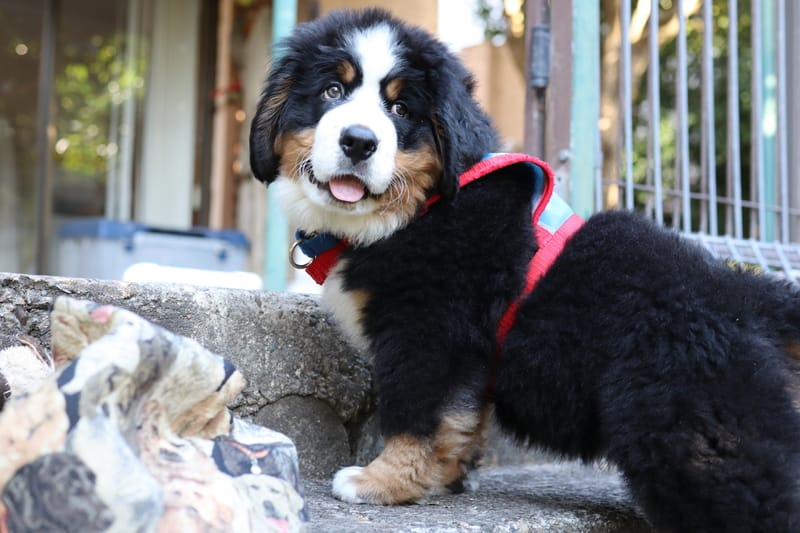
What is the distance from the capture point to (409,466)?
8.01 feet

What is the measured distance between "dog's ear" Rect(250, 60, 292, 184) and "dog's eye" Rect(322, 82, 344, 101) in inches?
5.3

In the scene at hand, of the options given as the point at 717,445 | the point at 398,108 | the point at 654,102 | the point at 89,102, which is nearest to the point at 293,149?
the point at 398,108

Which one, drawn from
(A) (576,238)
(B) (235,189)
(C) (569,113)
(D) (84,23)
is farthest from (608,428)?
(D) (84,23)

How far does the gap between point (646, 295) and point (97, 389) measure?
139 centimetres

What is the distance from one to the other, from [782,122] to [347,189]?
241cm

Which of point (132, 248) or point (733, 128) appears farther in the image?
point (132, 248)

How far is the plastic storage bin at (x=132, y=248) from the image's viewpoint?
19.1 ft

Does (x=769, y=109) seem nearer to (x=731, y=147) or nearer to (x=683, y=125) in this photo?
(x=731, y=147)

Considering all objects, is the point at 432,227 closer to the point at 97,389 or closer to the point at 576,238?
the point at 576,238

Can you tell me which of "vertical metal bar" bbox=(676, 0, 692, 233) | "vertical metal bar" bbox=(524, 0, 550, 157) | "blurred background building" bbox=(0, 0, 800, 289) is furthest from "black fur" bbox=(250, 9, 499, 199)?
"blurred background building" bbox=(0, 0, 800, 289)

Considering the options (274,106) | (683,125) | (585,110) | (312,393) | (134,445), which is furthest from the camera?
(683,125)

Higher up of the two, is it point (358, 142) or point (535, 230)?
point (358, 142)

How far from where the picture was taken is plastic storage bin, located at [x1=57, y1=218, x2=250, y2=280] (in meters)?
5.81

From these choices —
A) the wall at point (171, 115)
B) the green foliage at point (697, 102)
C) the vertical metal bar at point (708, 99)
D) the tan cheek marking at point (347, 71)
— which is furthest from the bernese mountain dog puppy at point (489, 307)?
the green foliage at point (697, 102)
